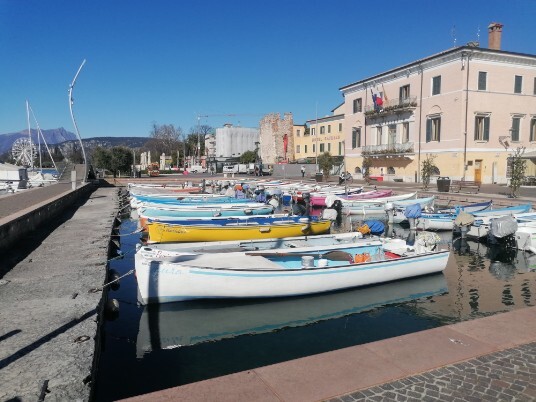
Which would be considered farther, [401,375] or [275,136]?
[275,136]

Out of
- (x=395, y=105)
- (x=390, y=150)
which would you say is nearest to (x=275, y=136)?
(x=390, y=150)

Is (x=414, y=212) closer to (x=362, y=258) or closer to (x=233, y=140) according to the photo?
(x=362, y=258)

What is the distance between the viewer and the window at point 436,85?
1609 inches

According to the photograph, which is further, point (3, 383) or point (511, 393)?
point (3, 383)

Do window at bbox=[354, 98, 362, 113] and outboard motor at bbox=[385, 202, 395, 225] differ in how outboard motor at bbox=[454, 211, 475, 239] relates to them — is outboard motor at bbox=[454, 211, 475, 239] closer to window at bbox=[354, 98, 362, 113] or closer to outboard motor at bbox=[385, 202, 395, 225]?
→ outboard motor at bbox=[385, 202, 395, 225]

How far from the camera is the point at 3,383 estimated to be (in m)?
5.04

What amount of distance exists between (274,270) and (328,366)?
4.83 meters

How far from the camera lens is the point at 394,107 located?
149 feet

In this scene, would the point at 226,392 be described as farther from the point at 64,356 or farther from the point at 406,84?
the point at 406,84

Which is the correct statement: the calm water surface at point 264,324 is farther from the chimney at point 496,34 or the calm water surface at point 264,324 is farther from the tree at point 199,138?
the tree at point 199,138

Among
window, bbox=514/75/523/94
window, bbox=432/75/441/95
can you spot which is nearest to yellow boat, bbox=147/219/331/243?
window, bbox=432/75/441/95

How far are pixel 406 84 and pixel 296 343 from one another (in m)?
42.5

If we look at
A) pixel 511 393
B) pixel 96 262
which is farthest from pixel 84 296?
pixel 511 393

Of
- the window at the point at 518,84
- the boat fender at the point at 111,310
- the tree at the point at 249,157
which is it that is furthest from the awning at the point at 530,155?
the tree at the point at 249,157
